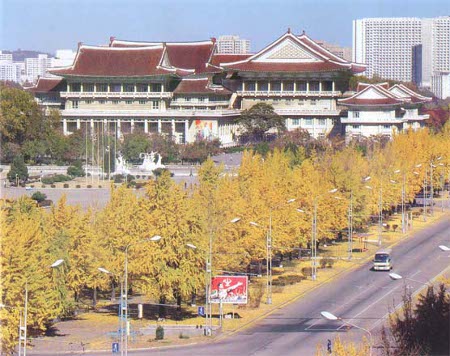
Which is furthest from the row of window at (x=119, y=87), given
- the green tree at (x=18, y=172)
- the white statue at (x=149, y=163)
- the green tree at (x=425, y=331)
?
the green tree at (x=425, y=331)

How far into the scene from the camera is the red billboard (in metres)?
35.0

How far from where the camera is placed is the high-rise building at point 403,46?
7717 inches

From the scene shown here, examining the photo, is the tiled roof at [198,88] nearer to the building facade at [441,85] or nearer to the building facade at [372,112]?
the building facade at [372,112]

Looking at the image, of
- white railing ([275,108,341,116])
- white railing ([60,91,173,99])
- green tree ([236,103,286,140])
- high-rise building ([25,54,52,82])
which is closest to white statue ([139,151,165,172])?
green tree ([236,103,286,140])

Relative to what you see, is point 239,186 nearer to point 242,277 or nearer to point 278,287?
point 278,287

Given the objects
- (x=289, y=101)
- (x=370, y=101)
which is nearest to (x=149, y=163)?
(x=370, y=101)

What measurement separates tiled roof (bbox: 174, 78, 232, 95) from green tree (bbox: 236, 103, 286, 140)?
2.09m

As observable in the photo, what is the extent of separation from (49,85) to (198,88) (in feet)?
36.5

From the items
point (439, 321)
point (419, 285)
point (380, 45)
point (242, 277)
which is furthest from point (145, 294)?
point (380, 45)

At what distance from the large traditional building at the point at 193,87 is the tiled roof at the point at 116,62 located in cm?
6

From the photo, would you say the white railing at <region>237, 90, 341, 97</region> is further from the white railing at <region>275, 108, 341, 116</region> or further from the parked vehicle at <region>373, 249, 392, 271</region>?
the parked vehicle at <region>373, 249, 392, 271</region>

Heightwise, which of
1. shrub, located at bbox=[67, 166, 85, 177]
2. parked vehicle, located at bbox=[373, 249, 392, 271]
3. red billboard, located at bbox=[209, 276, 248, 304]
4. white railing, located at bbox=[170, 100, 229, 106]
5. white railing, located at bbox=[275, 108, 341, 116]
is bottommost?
parked vehicle, located at bbox=[373, 249, 392, 271]

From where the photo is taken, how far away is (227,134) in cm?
9125

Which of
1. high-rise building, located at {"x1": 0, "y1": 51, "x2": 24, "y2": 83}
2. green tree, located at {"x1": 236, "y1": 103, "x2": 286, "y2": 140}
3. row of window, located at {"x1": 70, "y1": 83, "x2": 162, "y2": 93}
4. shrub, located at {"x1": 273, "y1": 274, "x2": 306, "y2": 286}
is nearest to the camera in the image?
shrub, located at {"x1": 273, "y1": 274, "x2": 306, "y2": 286}
